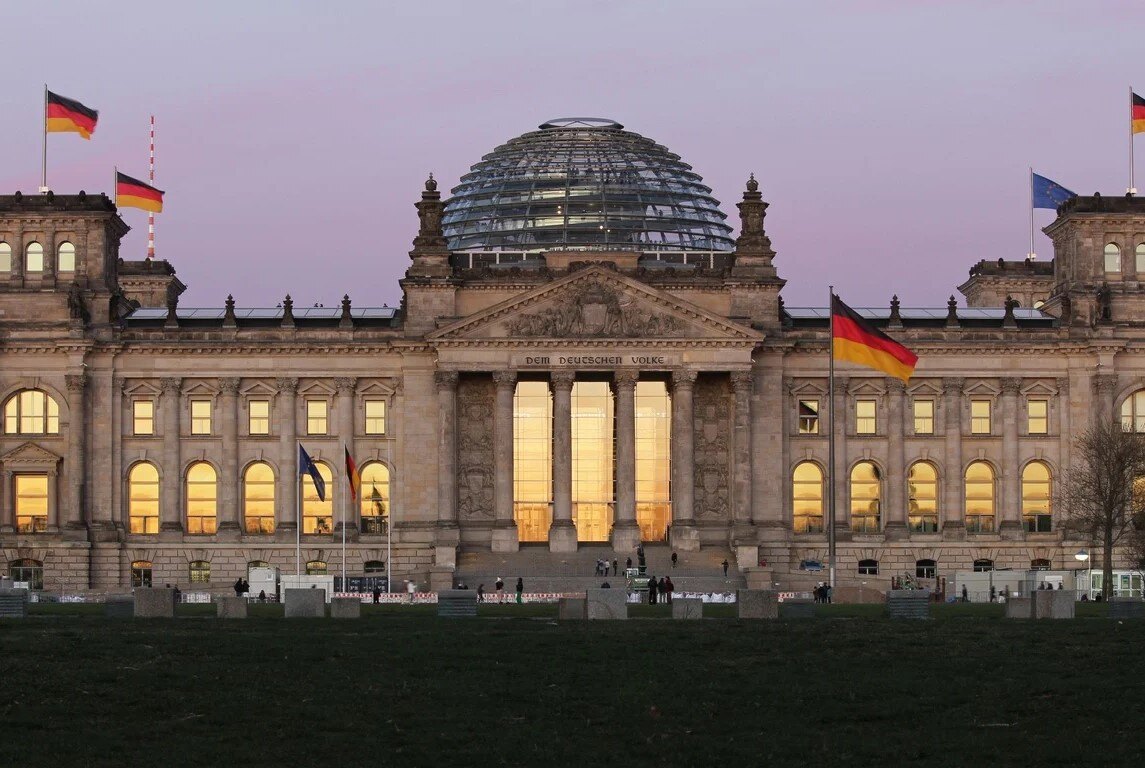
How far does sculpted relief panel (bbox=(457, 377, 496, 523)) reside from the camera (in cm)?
12775

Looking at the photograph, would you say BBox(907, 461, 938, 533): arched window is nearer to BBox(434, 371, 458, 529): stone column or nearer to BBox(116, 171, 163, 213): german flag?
BBox(434, 371, 458, 529): stone column

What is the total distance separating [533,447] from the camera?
130375mm

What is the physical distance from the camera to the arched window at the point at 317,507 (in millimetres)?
129000

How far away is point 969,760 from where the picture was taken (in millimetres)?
43875

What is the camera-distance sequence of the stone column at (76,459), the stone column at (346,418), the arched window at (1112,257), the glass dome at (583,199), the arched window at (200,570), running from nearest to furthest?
1. the stone column at (76,459)
2. the arched window at (200,570)
3. the stone column at (346,418)
4. the arched window at (1112,257)
5. the glass dome at (583,199)

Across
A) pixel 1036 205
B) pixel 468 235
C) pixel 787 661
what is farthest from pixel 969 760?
pixel 468 235

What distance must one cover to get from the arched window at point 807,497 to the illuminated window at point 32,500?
134ft

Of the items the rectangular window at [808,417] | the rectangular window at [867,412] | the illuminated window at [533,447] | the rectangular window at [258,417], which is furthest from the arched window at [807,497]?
the rectangular window at [258,417]

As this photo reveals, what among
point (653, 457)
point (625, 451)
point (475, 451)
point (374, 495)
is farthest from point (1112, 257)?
point (374, 495)

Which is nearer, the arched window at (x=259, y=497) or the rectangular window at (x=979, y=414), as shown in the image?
the arched window at (x=259, y=497)

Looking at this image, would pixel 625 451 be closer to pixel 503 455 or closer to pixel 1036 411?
pixel 503 455

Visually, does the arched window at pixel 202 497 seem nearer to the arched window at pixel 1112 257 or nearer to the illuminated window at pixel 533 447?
the illuminated window at pixel 533 447

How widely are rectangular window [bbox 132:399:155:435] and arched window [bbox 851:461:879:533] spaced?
38.7 metres

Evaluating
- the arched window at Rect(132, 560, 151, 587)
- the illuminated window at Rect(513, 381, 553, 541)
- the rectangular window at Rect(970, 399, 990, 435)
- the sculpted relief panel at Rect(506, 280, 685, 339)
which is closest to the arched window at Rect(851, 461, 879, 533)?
the rectangular window at Rect(970, 399, 990, 435)
